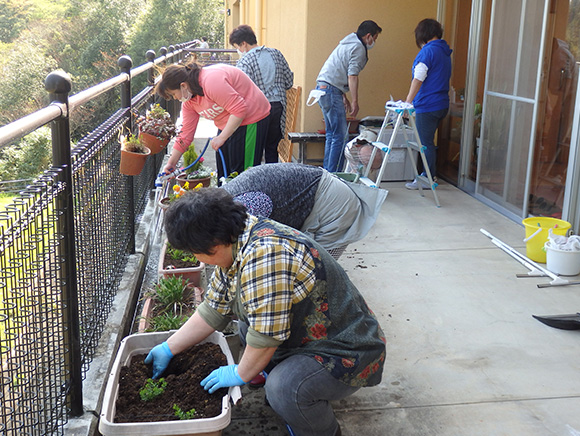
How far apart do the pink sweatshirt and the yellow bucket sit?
216 centimetres

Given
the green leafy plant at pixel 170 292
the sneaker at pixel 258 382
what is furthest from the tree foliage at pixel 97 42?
the sneaker at pixel 258 382

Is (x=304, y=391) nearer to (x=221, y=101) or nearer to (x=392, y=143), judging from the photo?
(x=221, y=101)

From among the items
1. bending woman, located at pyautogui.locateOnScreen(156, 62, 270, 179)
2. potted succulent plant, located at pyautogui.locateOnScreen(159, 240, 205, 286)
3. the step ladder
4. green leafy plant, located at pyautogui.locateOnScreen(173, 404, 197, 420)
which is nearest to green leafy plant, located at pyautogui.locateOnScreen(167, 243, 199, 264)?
potted succulent plant, located at pyautogui.locateOnScreen(159, 240, 205, 286)

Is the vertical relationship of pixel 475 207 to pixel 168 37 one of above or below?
below

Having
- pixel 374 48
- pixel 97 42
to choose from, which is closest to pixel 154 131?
pixel 374 48

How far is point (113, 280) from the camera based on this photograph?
363 centimetres

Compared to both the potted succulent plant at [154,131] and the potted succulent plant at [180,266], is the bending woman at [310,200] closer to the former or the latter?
the potted succulent plant at [180,266]

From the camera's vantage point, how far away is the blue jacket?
618 centimetres

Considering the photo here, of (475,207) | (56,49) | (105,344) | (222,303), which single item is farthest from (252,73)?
(56,49)

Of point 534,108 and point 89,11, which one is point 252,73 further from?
point 89,11

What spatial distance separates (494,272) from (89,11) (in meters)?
41.2

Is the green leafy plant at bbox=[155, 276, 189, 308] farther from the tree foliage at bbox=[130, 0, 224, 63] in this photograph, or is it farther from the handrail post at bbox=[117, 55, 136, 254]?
the tree foliage at bbox=[130, 0, 224, 63]

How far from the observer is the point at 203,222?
2.10 m

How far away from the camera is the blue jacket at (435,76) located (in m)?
6.18
